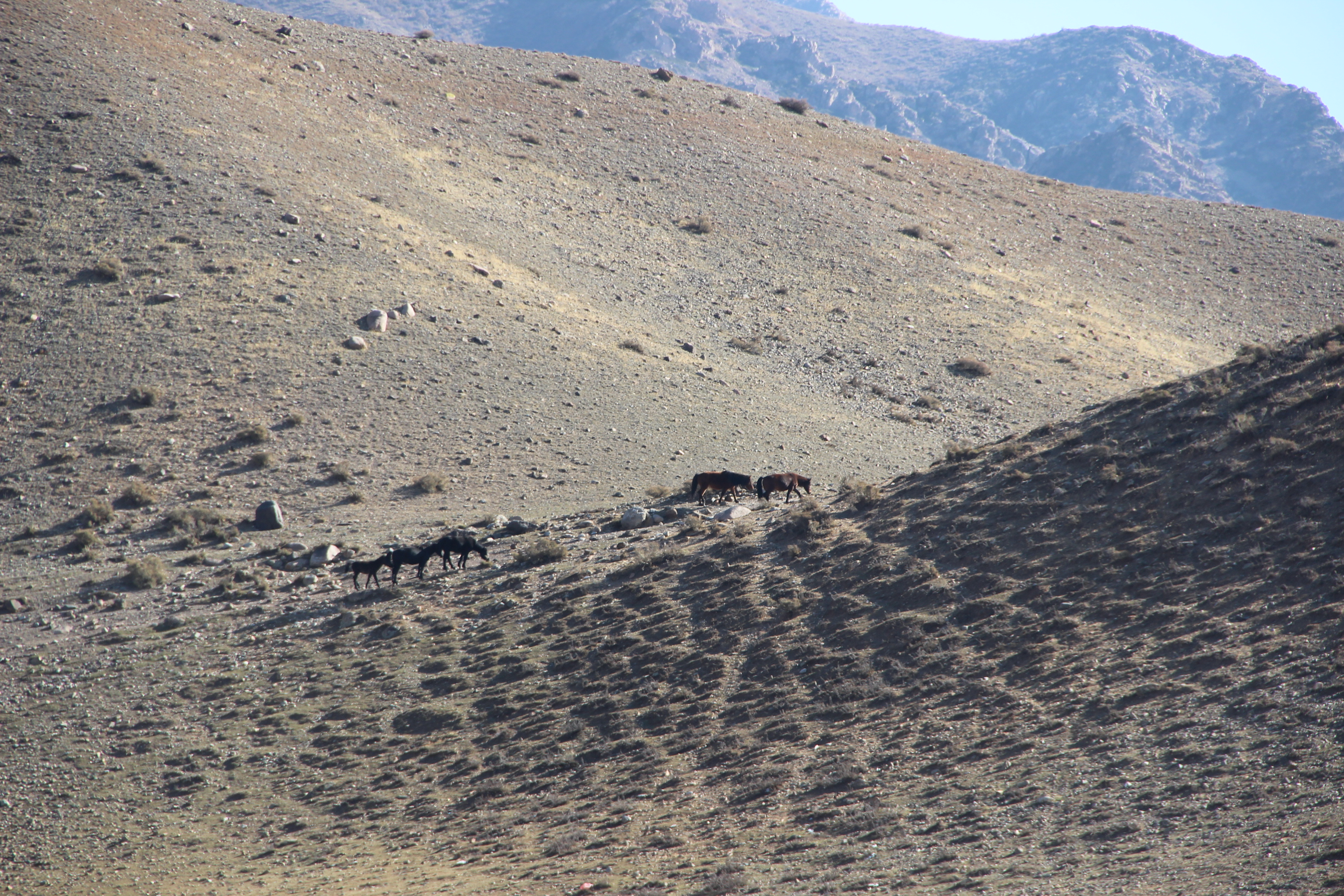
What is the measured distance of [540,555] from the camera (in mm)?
18938

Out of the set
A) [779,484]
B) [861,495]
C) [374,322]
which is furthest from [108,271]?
[861,495]

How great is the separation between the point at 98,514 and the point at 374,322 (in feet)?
37.3

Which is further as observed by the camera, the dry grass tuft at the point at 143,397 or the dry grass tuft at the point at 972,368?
the dry grass tuft at the point at 972,368

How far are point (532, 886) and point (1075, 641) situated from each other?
7838mm

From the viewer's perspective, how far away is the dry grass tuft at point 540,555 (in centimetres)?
1894

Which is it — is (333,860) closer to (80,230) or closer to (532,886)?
(532,886)

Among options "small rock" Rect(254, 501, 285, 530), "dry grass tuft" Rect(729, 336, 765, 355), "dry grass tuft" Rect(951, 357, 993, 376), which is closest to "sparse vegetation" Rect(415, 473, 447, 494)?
"small rock" Rect(254, 501, 285, 530)

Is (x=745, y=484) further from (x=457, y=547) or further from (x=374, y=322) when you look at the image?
(x=374, y=322)

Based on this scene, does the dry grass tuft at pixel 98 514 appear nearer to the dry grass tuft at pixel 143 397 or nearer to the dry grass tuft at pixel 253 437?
the dry grass tuft at pixel 253 437

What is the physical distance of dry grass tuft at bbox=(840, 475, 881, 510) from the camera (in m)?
18.8

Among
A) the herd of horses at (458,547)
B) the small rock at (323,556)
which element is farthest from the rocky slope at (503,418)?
the herd of horses at (458,547)

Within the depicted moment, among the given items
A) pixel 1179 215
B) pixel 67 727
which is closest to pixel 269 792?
pixel 67 727

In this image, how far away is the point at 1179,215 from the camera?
55.3 meters

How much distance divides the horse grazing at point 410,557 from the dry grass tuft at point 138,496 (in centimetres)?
809
